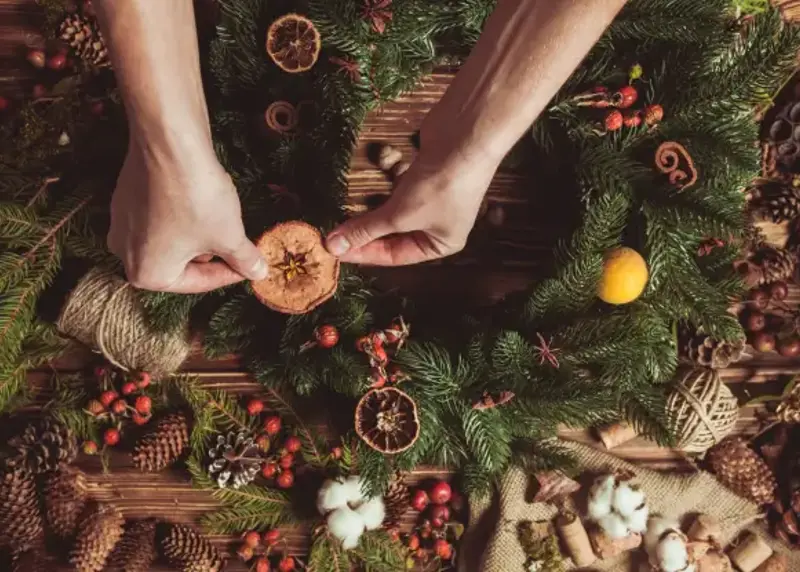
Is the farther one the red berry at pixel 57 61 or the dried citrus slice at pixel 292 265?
the red berry at pixel 57 61

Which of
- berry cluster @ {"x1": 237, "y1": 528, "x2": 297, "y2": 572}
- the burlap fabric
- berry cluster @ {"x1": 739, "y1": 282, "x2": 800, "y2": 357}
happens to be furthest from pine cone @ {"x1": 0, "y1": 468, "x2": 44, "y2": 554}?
berry cluster @ {"x1": 739, "y1": 282, "x2": 800, "y2": 357}

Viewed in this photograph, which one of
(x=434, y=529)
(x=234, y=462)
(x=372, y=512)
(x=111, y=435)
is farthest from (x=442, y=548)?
(x=111, y=435)

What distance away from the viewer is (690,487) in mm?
1379

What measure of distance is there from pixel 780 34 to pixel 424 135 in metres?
0.68

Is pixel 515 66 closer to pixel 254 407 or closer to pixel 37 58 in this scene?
pixel 254 407

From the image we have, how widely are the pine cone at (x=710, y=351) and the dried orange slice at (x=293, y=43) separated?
0.84 m

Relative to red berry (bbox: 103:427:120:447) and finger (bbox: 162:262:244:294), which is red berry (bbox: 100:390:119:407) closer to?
red berry (bbox: 103:427:120:447)

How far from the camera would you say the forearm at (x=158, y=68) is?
25.2 inches

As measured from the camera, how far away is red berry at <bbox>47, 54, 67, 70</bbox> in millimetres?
1303

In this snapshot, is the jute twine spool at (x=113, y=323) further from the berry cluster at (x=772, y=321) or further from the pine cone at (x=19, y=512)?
the berry cluster at (x=772, y=321)

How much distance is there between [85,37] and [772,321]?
4.53 ft

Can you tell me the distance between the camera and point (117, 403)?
4.21ft

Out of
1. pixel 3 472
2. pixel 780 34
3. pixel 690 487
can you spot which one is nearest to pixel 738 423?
pixel 690 487

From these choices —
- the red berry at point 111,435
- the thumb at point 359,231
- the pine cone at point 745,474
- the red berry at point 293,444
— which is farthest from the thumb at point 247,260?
the pine cone at point 745,474
